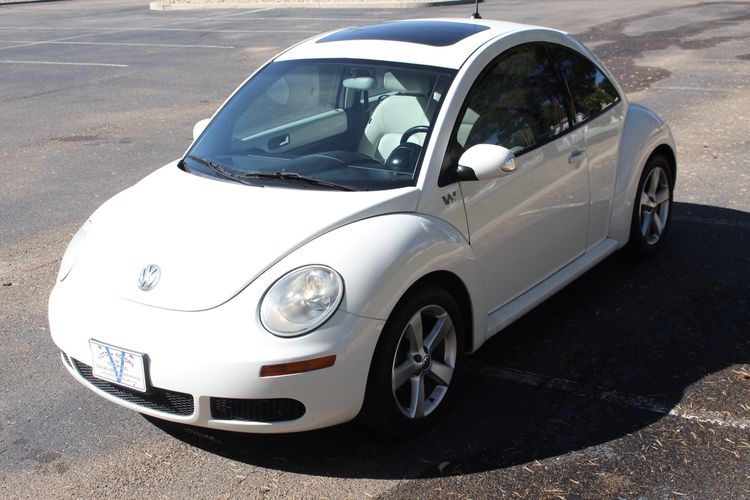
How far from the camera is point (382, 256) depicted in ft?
13.0

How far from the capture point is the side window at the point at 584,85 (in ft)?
18.4

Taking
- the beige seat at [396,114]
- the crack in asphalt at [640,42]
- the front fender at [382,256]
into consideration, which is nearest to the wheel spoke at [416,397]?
the front fender at [382,256]

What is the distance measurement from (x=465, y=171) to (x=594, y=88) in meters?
1.78

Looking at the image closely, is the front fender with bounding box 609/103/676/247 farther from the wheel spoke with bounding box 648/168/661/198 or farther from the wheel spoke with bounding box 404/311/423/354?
the wheel spoke with bounding box 404/311/423/354

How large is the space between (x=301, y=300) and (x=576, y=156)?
2243mm

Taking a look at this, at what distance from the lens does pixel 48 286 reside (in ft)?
20.8

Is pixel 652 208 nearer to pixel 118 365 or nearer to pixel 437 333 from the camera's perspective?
pixel 437 333

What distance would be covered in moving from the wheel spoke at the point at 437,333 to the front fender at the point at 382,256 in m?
0.21

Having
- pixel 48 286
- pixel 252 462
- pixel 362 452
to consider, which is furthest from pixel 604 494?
pixel 48 286

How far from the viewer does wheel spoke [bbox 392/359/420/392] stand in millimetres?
4102

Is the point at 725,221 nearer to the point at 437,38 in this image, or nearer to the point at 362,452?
the point at 437,38

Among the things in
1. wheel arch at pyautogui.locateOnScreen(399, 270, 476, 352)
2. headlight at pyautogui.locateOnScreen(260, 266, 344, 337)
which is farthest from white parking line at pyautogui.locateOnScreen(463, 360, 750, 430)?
headlight at pyautogui.locateOnScreen(260, 266, 344, 337)

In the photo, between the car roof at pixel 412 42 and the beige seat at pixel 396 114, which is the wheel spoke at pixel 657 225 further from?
the beige seat at pixel 396 114

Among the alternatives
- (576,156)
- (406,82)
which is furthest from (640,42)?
(406,82)
